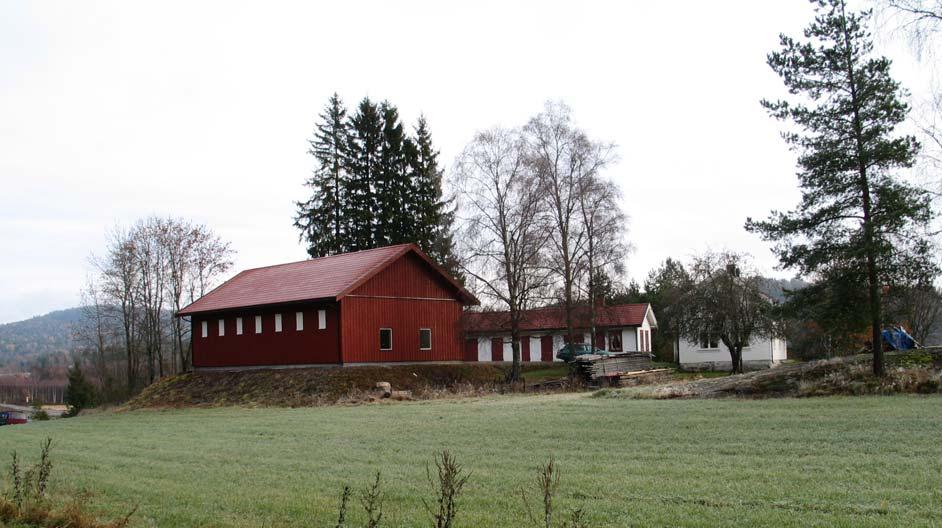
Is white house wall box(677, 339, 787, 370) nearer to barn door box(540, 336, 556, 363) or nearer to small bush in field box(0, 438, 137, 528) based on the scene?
barn door box(540, 336, 556, 363)

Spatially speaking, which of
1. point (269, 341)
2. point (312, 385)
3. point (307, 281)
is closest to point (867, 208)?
point (312, 385)

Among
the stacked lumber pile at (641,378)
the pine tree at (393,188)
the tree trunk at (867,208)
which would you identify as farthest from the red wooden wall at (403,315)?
the tree trunk at (867,208)

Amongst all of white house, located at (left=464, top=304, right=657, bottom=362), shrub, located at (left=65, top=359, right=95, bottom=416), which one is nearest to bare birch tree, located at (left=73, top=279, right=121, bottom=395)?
shrub, located at (left=65, top=359, right=95, bottom=416)

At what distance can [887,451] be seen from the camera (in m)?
11.4

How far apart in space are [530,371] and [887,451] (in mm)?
41887

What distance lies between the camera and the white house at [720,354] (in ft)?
168

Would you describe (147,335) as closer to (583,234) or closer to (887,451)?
→ (583,234)

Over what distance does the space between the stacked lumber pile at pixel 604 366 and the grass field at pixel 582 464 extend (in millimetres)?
13519

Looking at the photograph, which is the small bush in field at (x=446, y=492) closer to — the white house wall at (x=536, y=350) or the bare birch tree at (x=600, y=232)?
the bare birch tree at (x=600, y=232)

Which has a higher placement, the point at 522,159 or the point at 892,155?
the point at 522,159

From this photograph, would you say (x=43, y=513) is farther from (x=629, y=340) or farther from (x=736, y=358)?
(x=629, y=340)

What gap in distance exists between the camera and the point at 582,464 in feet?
38.2

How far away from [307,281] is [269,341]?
3.66 meters

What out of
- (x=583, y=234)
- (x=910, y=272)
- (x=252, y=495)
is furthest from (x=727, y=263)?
(x=252, y=495)
